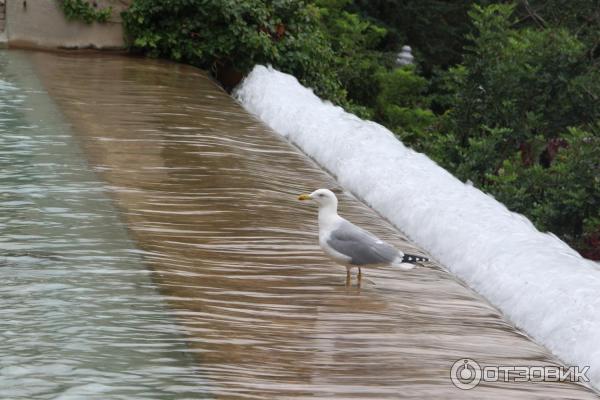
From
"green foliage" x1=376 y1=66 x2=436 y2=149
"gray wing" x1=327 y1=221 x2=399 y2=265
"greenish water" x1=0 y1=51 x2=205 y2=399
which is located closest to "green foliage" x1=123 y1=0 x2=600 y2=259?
"green foliage" x1=376 y1=66 x2=436 y2=149

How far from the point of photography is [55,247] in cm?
590

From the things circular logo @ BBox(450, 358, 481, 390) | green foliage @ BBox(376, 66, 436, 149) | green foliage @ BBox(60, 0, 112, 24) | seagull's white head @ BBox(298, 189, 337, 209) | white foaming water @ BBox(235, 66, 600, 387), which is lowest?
green foliage @ BBox(376, 66, 436, 149)

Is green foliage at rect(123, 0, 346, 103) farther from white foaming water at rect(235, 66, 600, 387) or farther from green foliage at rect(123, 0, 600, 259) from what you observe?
white foaming water at rect(235, 66, 600, 387)

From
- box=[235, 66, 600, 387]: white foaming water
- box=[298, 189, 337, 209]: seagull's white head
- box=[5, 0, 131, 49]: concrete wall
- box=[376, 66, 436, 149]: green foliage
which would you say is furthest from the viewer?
box=[376, 66, 436, 149]: green foliage

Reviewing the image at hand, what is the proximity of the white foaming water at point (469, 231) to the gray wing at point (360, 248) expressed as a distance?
69 centimetres

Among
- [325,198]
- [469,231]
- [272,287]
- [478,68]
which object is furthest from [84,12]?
[272,287]

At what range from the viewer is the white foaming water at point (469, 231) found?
17.4 feet

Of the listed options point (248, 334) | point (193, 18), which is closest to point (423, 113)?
point (193, 18)

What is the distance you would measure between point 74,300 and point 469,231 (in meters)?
2.51

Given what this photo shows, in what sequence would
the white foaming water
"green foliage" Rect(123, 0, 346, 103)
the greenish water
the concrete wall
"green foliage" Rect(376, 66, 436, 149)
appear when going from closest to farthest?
the greenish water
the white foaming water
"green foliage" Rect(123, 0, 346, 103)
the concrete wall
"green foliage" Rect(376, 66, 436, 149)

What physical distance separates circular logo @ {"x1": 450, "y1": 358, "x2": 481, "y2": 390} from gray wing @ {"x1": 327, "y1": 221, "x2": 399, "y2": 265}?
86 cm

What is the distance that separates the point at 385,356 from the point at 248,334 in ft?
1.96

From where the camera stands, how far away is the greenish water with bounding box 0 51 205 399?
14.1 ft

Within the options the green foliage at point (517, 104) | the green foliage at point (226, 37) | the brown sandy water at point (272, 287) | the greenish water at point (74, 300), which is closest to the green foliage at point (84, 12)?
the green foliage at point (226, 37)
